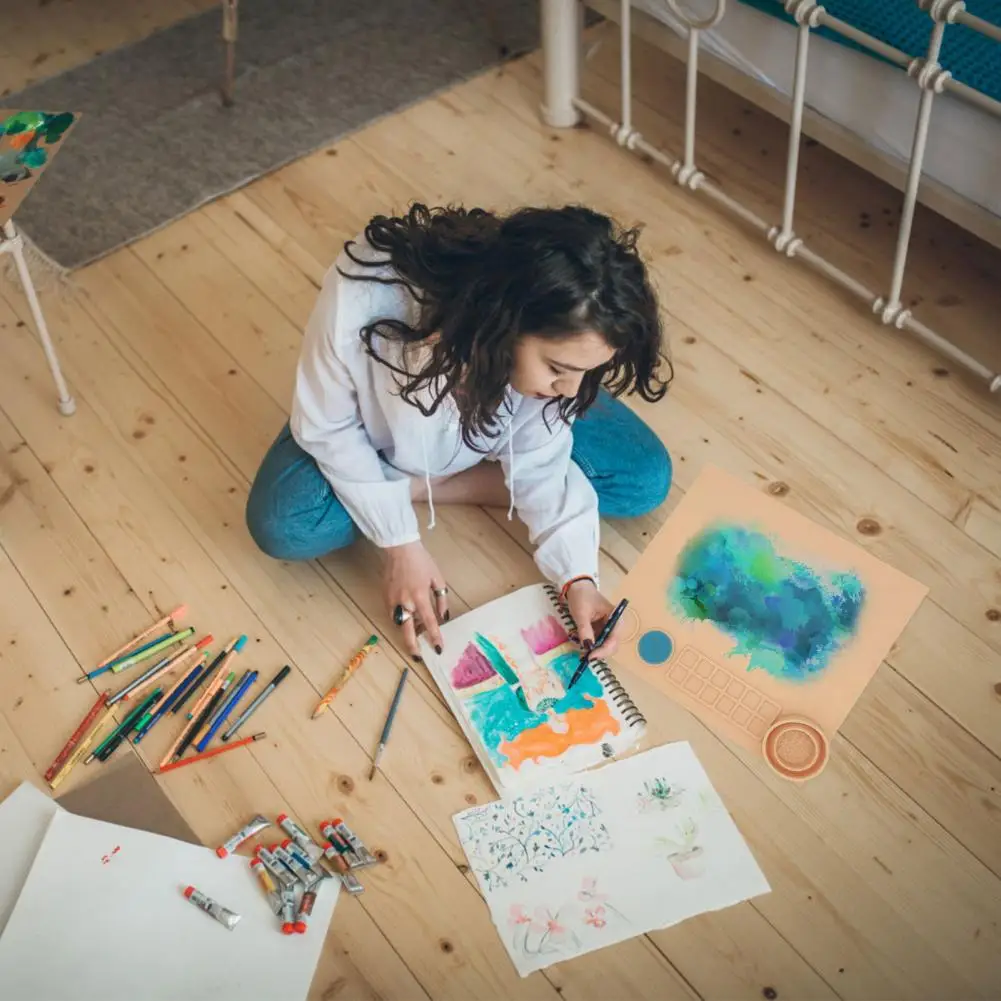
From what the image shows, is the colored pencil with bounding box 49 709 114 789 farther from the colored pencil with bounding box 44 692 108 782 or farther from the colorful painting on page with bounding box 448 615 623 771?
the colorful painting on page with bounding box 448 615 623 771

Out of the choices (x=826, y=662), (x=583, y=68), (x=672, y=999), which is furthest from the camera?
(x=583, y=68)

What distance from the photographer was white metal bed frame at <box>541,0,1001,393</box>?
151 cm

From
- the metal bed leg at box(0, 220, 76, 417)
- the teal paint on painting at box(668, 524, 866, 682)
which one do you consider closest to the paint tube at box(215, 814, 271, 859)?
the teal paint on painting at box(668, 524, 866, 682)

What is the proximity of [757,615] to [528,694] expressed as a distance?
1.07 ft

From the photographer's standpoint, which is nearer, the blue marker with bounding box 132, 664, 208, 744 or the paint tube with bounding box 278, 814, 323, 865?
the paint tube with bounding box 278, 814, 323, 865

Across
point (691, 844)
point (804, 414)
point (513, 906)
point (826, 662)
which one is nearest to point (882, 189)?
point (804, 414)

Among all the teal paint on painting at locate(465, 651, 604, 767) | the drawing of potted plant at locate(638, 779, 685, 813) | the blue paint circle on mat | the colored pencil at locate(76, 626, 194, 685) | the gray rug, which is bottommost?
the drawing of potted plant at locate(638, 779, 685, 813)

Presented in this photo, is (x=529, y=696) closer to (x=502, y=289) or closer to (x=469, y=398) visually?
(x=469, y=398)

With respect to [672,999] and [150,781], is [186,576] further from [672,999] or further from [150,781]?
[672,999]

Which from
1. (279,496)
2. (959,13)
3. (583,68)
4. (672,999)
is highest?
(959,13)

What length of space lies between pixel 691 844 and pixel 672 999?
173 mm

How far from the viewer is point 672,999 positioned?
1.28 metres

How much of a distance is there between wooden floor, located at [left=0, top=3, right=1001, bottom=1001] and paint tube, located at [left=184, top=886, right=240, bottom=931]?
0.28 feet

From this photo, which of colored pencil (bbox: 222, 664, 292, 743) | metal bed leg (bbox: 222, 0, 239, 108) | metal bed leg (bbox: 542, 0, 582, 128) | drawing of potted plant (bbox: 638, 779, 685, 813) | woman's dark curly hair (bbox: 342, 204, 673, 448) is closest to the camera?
woman's dark curly hair (bbox: 342, 204, 673, 448)
